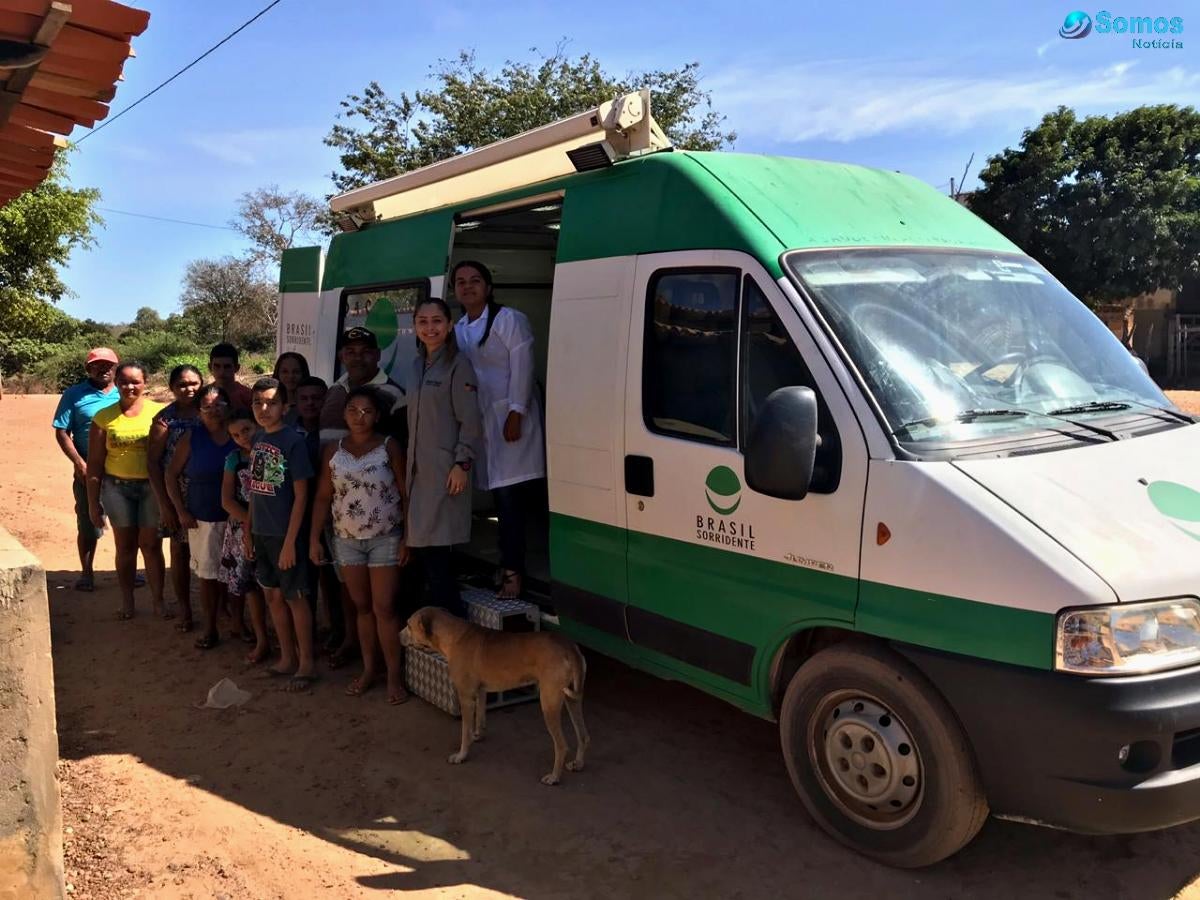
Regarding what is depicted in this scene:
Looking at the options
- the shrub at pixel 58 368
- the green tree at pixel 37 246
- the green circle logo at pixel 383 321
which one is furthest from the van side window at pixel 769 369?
the shrub at pixel 58 368

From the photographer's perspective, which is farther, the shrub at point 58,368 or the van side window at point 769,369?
the shrub at point 58,368

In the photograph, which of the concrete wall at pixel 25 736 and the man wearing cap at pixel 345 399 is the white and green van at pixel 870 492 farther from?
the concrete wall at pixel 25 736

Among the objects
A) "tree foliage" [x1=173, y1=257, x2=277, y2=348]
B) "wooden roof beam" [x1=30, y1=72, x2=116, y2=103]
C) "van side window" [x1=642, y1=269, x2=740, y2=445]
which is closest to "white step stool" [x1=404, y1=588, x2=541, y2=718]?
"van side window" [x1=642, y1=269, x2=740, y2=445]

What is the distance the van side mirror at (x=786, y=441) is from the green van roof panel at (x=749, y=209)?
663 mm

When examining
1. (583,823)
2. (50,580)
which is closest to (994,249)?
(583,823)

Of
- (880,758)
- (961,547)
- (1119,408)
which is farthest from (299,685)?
(1119,408)

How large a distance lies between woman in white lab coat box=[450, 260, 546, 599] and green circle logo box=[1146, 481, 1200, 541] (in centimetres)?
289

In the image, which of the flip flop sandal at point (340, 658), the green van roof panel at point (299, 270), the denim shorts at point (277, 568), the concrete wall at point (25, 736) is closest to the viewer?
the concrete wall at point (25, 736)

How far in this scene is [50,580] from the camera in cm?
806

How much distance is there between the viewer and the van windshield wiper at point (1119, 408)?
11.9ft

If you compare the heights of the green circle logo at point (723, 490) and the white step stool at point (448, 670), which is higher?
the green circle logo at point (723, 490)

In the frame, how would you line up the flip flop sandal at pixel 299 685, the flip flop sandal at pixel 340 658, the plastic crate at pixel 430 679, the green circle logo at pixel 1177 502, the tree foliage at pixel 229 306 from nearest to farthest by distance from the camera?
the green circle logo at pixel 1177 502, the plastic crate at pixel 430 679, the flip flop sandal at pixel 299 685, the flip flop sandal at pixel 340 658, the tree foliage at pixel 229 306

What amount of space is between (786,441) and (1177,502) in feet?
4.28

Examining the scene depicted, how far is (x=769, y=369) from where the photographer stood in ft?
12.2
